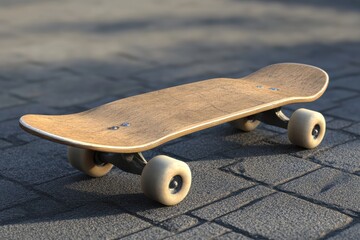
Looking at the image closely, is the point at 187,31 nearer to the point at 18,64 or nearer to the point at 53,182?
the point at 18,64

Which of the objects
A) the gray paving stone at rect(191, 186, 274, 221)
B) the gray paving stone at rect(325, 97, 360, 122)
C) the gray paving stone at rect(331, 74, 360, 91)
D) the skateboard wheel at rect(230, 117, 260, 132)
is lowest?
the gray paving stone at rect(191, 186, 274, 221)

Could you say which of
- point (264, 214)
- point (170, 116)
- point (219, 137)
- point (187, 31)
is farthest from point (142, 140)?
point (187, 31)

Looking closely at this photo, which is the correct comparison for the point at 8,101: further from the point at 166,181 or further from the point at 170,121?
the point at 166,181

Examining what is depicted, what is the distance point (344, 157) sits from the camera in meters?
3.94

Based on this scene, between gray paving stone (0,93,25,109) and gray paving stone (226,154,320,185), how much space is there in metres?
1.87

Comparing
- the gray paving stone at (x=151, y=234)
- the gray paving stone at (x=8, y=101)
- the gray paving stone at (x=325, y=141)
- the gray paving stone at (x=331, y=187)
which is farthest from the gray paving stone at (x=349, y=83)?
the gray paving stone at (x=151, y=234)

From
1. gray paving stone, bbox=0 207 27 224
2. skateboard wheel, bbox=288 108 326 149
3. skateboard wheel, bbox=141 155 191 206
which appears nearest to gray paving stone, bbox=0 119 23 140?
gray paving stone, bbox=0 207 27 224

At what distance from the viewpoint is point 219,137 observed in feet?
14.1

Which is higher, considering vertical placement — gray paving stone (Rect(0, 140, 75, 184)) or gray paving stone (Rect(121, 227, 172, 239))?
gray paving stone (Rect(121, 227, 172, 239))

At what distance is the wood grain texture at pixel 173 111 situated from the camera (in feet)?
10.6

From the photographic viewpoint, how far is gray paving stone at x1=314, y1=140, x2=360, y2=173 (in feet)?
12.5

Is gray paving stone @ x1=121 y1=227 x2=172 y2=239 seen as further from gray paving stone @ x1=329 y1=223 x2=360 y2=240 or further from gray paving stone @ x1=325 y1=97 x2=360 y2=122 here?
gray paving stone @ x1=325 y1=97 x2=360 y2=122

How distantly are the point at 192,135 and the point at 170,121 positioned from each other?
90cm

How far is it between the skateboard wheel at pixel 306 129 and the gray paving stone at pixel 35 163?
122 centimetres
